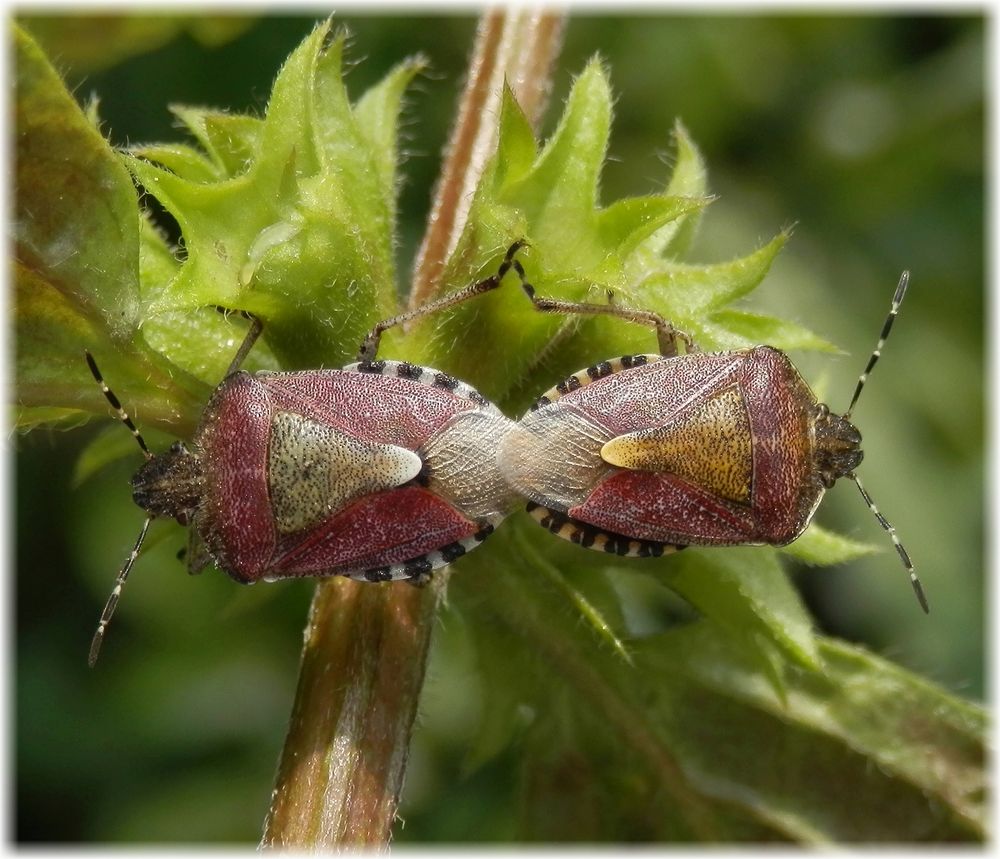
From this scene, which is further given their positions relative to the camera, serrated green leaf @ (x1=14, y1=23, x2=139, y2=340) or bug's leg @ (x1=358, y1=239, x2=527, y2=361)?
bug's leg @ (x1=358, y1=239, x2=527, y2=361)

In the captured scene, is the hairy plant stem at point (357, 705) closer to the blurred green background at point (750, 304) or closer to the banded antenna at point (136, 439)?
the banded antenna at point (136, 439)

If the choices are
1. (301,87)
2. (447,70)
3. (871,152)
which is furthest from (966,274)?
(301,87)

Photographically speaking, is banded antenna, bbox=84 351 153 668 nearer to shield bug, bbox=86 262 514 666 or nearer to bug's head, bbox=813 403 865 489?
shield bug, bbox=86 262 514 666

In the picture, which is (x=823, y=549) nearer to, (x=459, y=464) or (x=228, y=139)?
(x=459, y=464)

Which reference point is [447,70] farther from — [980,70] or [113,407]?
[113,407]

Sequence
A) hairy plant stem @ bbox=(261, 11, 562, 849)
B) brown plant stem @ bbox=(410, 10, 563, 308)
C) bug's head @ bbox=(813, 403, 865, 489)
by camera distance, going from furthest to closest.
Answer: bug's head @ bbox=(813, 403, 865, 489), brown plant stem @ bbox=(410, 10, 563, 308), hairy plant stem @ bbox=(261, 11, 562, 849)

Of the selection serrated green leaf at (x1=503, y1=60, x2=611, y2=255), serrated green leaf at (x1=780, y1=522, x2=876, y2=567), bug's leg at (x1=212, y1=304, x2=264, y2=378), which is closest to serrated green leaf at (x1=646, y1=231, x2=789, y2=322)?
serrated green leaf at (x1=503, y1=60, x2=611, y2=255)
